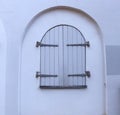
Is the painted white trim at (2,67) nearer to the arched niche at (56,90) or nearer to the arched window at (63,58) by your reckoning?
the arched niche at (56,90)

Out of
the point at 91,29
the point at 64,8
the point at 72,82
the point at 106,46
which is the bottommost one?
the point at 72,82

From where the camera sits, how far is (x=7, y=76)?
5.04 m

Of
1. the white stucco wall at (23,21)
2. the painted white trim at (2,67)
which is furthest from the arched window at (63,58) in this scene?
the painted white trim at (2,67)

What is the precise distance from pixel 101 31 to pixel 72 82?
1.13 m

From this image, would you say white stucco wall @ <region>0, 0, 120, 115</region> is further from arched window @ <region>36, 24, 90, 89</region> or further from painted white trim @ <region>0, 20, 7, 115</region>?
arched window @ <region>36, 24, 90, 89</region>

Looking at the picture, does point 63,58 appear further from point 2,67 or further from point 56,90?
point 2,67

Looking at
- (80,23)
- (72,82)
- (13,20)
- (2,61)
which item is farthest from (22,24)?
(72,82)

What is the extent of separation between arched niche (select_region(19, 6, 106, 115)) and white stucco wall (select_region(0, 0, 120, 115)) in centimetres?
12

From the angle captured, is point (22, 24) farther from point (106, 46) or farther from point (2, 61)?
point (106, 46)

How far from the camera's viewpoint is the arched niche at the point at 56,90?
17.1ft

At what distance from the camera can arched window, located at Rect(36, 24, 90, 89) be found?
207 inches

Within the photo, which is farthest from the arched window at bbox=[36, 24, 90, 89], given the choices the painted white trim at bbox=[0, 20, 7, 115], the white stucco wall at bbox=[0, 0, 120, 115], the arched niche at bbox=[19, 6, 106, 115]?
the painted white trim at bbox=[0, 20, 7, 115]

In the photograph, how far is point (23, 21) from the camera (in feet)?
16.9

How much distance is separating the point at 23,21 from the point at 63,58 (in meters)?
1.04
